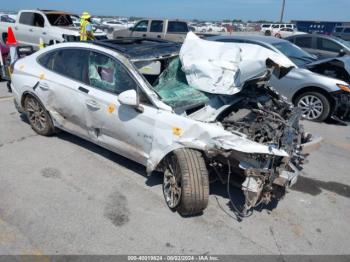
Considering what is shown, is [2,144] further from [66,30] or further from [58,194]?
[66,30]

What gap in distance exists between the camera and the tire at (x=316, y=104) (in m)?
6.58

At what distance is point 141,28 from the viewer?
14.3m

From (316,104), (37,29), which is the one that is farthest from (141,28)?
(316,104)

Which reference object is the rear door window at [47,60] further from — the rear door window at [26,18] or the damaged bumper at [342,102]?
the rear door window at [26,18]

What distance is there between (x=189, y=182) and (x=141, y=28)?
12471mm

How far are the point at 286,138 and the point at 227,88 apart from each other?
927mm

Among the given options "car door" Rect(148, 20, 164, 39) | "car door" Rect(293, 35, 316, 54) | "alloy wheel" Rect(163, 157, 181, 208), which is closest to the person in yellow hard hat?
"car door" Rect(148, 20, 164, 39)

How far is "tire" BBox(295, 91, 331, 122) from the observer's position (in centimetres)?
658

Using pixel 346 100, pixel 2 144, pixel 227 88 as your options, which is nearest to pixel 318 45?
pixel 346 100

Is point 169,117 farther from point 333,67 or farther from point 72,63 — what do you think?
point 333,67

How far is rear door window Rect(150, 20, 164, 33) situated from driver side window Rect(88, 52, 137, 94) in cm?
1033

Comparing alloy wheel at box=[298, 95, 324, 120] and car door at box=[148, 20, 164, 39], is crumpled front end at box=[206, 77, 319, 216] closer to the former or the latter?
alloy wheel at box=[298, 95, 324, 120]

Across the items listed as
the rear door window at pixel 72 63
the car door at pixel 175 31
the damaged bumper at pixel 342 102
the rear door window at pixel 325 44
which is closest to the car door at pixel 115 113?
the rear door window at pixel 72 63

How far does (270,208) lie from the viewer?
3.55 m
